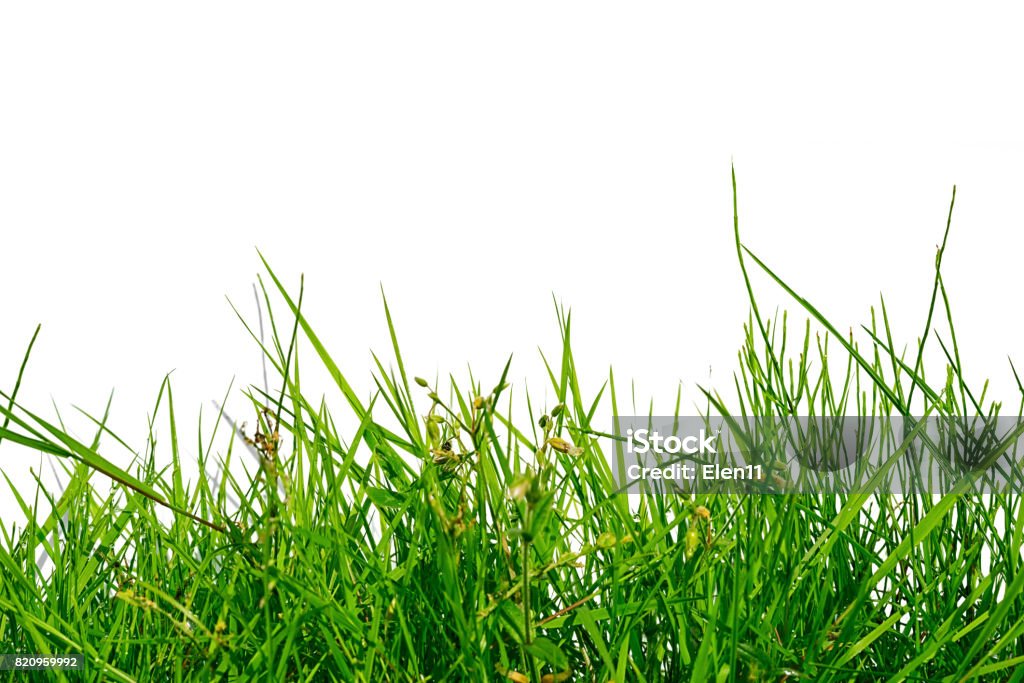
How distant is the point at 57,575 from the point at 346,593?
261 millimetres

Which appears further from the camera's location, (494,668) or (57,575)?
(57,575)

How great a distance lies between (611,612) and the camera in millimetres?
Answer: 454

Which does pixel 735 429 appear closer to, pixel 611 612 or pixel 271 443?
pixel 611 612

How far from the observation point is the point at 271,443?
375 millimetres

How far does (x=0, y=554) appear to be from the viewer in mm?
519

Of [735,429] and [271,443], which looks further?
[735,429]

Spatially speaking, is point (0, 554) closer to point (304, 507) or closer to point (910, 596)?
point (304, 507)

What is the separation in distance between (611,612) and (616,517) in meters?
0.10

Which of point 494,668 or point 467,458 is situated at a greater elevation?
point 467,458

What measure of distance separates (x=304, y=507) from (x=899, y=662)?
0.36 metres

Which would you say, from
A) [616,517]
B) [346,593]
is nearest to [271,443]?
[346,593]

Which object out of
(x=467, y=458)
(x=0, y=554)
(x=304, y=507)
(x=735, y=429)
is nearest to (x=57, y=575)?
(x=0, y=554)

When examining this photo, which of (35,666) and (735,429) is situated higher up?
(735,429)

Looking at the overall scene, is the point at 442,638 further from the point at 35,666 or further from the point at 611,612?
the point at 35,666
